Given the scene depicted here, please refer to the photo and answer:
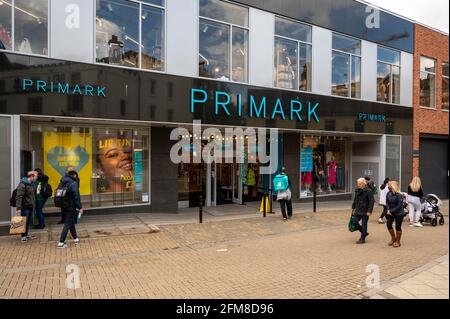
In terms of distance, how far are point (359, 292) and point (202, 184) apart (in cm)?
972

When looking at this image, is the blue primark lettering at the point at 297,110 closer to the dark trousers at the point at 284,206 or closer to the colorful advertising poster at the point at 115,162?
the dark trousers at the point at 284,206

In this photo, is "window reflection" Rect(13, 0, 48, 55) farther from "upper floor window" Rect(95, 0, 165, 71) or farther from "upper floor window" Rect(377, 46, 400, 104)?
"upper floor window" Rect(377, 46, 400, 104)

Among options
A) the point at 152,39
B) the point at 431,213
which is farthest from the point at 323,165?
the point at 152,39

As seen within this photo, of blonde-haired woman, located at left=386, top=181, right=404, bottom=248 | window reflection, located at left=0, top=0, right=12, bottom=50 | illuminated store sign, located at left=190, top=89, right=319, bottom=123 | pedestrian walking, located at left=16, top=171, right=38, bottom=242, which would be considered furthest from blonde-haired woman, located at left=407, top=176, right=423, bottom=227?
window reflection, located at left=0, top=0, right=12, bottom=50

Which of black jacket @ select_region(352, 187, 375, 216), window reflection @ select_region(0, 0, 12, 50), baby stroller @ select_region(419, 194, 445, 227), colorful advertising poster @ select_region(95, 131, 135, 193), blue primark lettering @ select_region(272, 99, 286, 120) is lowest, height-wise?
baby stroller @ select_region(419, 194, 445, 227)

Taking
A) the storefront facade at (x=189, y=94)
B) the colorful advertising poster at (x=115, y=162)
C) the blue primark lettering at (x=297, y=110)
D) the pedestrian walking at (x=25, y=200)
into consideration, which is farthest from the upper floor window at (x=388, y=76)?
the pedestrian walking at (x=25, y=200)

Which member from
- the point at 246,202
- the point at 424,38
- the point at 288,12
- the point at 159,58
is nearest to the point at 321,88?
the point at 288,12

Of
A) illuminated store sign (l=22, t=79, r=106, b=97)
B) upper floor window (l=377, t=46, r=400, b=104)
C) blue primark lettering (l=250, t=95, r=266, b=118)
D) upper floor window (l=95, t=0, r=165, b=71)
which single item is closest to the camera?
illuminated store sign (l=22, t=79, r=106, b=97)

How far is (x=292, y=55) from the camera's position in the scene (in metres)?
14.6

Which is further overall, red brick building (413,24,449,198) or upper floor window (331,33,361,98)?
red brick building (413,24,449,198)

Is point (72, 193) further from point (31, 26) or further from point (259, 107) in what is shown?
point (259, 107)

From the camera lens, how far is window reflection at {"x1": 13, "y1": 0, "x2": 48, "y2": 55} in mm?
9422

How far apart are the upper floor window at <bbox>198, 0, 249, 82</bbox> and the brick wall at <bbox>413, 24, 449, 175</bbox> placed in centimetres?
1121

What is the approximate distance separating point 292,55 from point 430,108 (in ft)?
33.7
